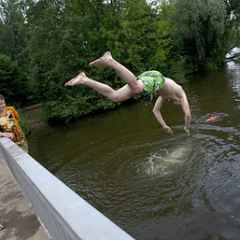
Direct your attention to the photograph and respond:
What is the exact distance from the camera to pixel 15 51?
55.6m

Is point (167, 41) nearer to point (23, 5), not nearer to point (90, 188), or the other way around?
point (23, 5)

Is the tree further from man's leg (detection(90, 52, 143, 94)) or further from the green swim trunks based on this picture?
man's leg (detection(90, 52, 143, 94))

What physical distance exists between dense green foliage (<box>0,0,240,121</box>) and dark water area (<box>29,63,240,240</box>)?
999 cm

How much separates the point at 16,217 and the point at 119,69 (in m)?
2.77

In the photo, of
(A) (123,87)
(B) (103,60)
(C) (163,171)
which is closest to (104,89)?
(A) (123,87)

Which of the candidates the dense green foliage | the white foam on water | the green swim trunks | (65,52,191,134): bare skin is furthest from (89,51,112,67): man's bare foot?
the dense green foliage

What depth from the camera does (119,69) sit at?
6.79 meters

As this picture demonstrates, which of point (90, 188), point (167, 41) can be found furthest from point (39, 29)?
point (90, 188)

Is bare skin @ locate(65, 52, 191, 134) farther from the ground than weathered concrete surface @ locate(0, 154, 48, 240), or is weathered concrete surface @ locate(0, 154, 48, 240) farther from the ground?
bare skin @ locate(65, 52, 191, 134)

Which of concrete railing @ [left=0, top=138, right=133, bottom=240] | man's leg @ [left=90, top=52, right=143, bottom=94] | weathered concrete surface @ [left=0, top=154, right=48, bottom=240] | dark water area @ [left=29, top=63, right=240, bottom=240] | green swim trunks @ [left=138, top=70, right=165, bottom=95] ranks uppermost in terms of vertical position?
man's leg @ [left=90, top=52, right=143, bottom=94]

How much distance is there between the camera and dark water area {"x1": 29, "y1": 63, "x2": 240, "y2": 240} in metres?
8.34

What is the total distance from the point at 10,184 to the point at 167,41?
95.4 ft

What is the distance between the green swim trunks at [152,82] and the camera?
24.4ft

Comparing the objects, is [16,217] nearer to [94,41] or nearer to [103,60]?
[103,60]
